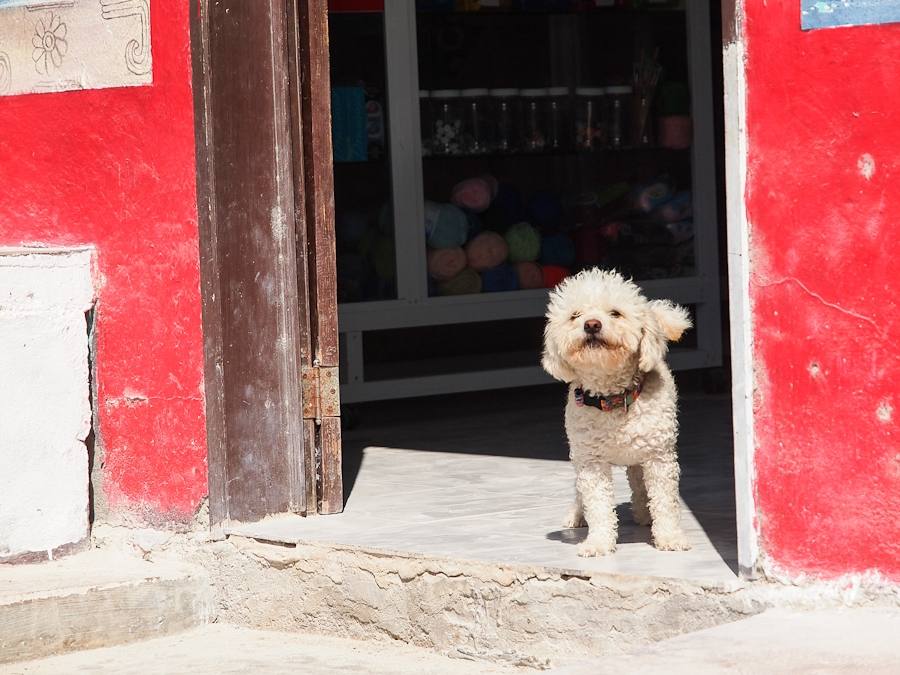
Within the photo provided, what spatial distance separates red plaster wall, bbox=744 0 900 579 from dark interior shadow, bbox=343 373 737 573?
0.73 metres

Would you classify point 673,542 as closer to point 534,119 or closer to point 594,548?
point 594,548

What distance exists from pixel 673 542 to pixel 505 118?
4.68m

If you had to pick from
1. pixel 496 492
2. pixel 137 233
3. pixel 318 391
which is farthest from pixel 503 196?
pixel 137 233

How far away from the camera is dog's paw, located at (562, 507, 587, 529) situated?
5766 millimetres

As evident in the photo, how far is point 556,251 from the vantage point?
9.66m

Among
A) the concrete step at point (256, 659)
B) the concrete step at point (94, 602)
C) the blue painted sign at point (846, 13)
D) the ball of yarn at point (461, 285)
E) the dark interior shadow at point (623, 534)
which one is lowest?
the concrete step at point (256, 659)

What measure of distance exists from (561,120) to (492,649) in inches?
196

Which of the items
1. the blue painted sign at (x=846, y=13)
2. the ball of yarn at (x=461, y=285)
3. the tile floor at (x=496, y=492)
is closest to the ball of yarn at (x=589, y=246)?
the ball of yarn at (x=461, y=285)

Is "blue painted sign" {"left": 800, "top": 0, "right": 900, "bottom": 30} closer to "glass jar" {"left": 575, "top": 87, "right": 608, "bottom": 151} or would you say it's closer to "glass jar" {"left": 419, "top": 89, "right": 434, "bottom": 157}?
"glass jar" {"left": 419, "top": 89, "right": 434, "bottom": 157}

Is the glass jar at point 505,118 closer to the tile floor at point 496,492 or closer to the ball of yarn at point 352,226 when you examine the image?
the ball of yarn at point 352,226

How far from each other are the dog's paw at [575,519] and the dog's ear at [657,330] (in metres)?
0.78

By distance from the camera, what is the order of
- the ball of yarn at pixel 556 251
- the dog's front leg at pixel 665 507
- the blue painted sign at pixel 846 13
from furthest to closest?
the ball of yarn at pixel 556 251 → the dog's front leg at pixel 665 507 → the blue painted sign at pixel 846 13

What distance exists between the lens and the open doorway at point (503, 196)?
8922mm

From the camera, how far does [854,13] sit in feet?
14.8
